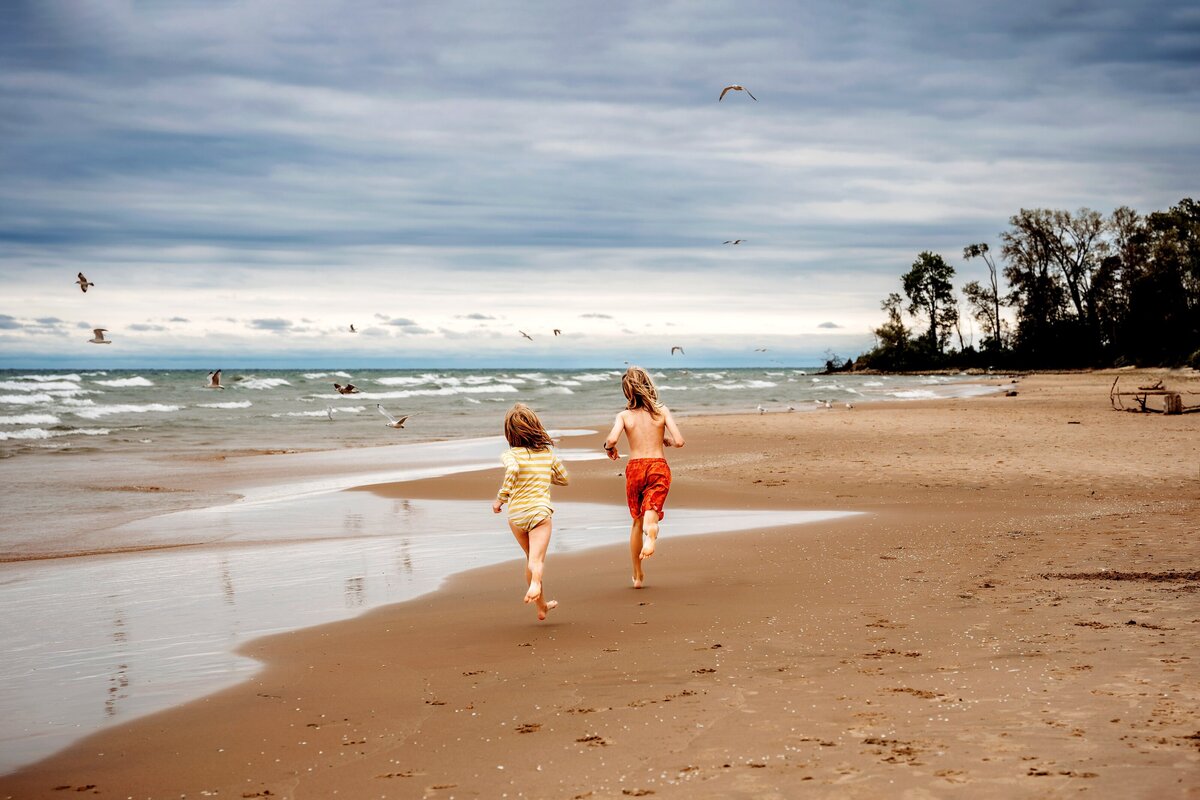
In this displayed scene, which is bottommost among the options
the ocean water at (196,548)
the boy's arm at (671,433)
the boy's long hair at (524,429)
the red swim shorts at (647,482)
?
the ocean water at (196,548)

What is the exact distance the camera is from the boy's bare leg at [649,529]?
802 centimetres

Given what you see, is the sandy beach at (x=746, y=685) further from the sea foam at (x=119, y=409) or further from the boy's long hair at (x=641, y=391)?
the sea foam at (x=119, y=409)

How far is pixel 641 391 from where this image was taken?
8.33 m

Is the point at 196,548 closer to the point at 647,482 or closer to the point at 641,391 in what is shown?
the point at 647,482

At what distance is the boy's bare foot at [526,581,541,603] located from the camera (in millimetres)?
7008

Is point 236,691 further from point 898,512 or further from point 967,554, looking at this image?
point 898,512

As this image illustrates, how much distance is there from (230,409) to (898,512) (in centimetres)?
4275

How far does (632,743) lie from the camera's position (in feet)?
14.8

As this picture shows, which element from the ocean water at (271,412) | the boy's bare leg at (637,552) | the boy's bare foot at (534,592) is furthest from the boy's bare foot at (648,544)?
the ocean water at (271,412)

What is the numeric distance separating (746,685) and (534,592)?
7.20ft

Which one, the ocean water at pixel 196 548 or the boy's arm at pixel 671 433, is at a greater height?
the boy's arm at pixel 671 433

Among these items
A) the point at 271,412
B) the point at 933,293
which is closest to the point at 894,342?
the point at 933,293

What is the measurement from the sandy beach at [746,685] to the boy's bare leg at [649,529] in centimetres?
39

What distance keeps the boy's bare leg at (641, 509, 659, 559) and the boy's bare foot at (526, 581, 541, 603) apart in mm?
1201
